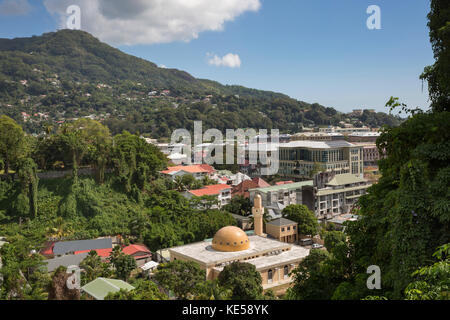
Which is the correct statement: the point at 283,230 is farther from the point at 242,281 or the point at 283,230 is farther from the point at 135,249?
the point at 242,281

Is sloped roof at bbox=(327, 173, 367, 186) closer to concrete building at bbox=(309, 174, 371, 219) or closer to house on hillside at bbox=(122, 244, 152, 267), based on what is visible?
concrete building at bbox=(309, 174, 371, 219)

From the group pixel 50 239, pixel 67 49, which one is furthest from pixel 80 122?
pixel 67 49

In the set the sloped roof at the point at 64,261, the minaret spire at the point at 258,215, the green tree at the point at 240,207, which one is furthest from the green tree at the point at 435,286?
the green tree at the point at 240,207

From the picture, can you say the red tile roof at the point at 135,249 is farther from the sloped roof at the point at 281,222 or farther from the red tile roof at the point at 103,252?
the sloped roof at the point at 281,222

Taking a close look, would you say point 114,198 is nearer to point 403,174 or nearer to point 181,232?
point 181,232

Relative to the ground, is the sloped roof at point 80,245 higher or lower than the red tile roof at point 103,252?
higher

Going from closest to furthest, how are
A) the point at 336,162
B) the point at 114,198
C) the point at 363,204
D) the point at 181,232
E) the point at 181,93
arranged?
the point at 363,204 < the point at 181,232 < the point at 114,198 < the point at 336,162 < the point at 181,93
